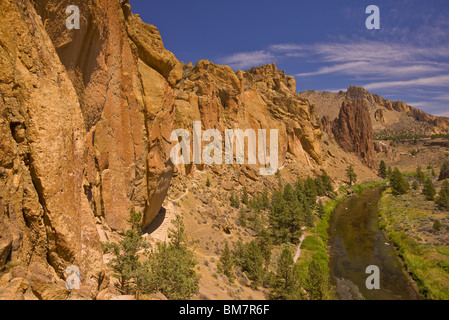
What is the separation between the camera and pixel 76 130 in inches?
428

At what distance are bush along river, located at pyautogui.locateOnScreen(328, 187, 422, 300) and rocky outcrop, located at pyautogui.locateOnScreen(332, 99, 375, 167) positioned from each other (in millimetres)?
84508

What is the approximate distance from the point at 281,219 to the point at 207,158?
17517 millimetres

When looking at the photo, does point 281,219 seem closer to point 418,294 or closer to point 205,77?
point 418,294

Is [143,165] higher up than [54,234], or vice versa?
[143,165]

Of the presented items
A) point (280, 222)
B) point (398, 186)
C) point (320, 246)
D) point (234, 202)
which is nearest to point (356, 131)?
point (398, 186)

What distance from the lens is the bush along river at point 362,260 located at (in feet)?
83.0

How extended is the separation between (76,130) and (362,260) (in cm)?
3294

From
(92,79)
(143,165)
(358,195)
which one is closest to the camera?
(92,79)

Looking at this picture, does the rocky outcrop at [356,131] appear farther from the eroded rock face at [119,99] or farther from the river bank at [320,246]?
the eroded rock face at [119,99]

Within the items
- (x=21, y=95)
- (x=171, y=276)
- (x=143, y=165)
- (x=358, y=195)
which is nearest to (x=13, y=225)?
(x=21, y=95)

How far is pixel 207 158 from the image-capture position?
162 ft

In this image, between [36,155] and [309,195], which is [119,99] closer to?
[36,155]

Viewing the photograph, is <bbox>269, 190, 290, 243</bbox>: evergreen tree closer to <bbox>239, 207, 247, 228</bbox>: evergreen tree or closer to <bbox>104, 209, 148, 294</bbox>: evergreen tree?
<bbox>239, 207, 247, 228</bbox>: evergreen tree

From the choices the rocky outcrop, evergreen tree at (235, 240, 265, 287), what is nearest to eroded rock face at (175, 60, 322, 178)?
evergreen tree at (235, 240, 265, 287)
